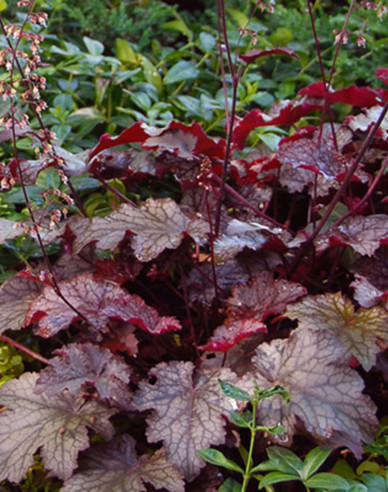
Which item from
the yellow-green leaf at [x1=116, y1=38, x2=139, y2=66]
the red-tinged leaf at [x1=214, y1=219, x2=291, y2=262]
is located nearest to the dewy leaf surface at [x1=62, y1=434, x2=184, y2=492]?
the red-tinged leaf at [x1=214, y1=219, x2=291, y2=262]

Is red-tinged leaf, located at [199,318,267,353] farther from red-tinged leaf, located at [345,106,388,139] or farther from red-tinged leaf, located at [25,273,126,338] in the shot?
red-tinged leaf, located at [345,106,388,139]

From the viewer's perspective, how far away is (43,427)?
1178mm

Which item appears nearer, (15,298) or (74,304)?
(74,304)

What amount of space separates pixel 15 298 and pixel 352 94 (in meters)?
1.10

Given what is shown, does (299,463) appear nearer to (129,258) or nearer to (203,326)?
(203,326)

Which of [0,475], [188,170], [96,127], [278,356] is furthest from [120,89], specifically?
[0,475]

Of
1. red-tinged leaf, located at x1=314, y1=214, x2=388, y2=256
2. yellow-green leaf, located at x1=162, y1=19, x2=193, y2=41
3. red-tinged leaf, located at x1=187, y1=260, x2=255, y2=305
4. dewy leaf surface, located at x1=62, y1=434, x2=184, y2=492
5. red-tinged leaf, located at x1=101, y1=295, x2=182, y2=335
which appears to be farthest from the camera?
yellow-green leaf, located at x1=162, y1=19, x2=193, y2=41

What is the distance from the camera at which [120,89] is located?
218 centimetres

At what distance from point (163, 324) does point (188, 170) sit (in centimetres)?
50

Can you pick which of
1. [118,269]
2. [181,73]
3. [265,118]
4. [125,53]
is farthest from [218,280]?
[125,53]

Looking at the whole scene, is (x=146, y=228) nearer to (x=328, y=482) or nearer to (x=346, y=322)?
(x=346, y=322)

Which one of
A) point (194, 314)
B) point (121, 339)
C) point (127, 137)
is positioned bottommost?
point (194, 314)

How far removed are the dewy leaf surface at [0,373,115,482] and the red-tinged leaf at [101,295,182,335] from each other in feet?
0.62

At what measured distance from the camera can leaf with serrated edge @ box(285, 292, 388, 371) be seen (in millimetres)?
1185
